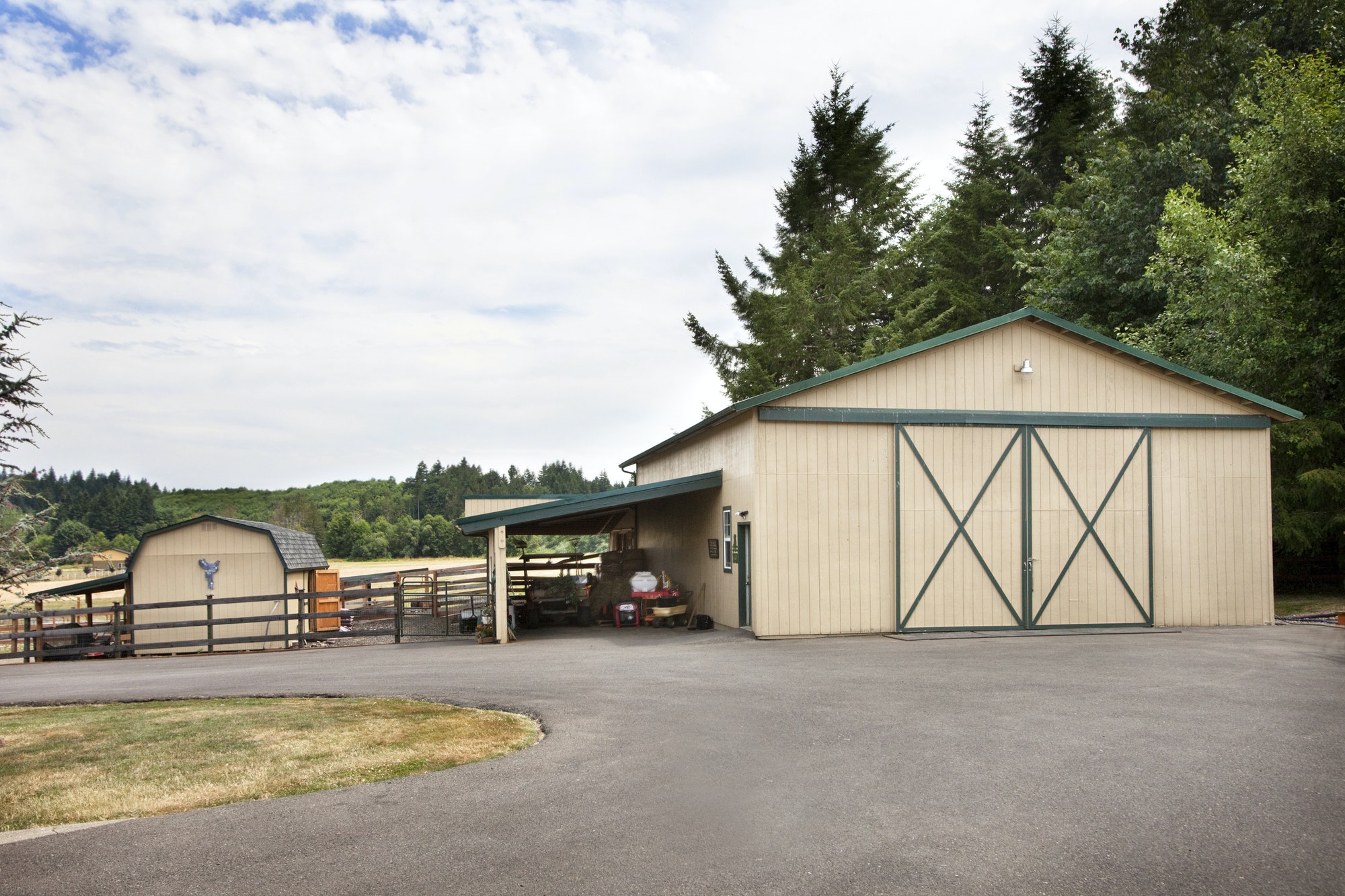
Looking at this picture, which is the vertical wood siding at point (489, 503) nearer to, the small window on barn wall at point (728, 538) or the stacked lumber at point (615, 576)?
the stacked lumber at point (615, 576)

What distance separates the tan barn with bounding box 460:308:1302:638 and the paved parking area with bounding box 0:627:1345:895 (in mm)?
4193

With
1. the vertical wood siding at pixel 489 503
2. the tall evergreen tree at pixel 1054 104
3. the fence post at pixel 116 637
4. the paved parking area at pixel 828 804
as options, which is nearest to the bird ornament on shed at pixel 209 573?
the fence post at pixel 116 637

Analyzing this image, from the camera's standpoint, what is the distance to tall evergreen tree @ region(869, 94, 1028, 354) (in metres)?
32.6

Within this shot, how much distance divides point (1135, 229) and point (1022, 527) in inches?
592


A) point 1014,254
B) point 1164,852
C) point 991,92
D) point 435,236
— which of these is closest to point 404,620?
point 435,236

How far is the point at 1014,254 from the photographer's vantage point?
32.8m

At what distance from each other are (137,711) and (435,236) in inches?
582

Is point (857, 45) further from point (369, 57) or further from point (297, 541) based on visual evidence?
point (297, 541)

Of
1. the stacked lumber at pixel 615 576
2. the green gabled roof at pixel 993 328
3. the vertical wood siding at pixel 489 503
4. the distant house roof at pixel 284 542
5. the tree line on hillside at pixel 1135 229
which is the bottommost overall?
the stacked lumber at pixel 615 576

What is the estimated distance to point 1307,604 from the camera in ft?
62.9

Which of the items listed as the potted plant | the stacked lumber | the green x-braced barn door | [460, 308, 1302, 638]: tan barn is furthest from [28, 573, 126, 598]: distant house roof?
the green x-braced barn door

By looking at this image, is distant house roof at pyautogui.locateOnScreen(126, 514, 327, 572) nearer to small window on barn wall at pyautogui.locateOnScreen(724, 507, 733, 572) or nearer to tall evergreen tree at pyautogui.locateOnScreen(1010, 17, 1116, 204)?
small window on barn wall at pyautogui.locateOnScreen(724, 507, 733, 572)

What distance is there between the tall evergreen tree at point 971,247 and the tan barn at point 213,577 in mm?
19911

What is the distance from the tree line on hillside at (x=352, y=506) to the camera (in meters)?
78.7
